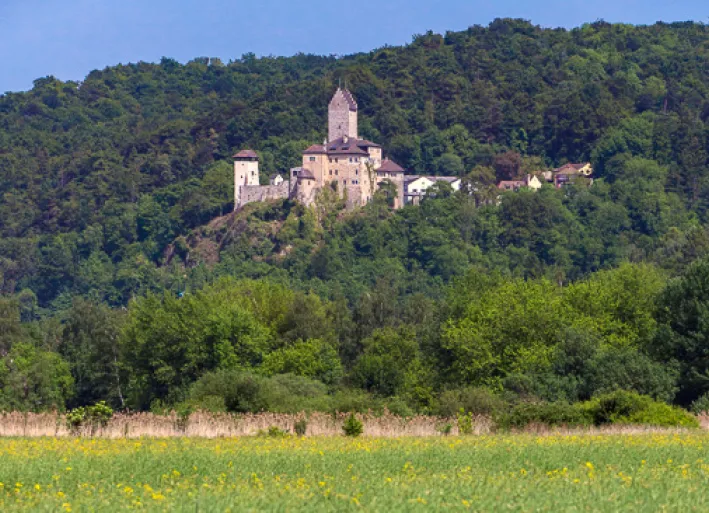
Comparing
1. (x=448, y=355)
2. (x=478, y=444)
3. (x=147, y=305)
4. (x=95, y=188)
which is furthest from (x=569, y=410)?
(x=95, y=188)

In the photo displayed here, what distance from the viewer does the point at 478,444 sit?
1127 inches

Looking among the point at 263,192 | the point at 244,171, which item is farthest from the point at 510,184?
the point at 263,192

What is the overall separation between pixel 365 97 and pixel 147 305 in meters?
136

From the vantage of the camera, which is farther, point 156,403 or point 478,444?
point 156,403

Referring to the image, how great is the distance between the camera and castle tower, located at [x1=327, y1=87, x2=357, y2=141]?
161m

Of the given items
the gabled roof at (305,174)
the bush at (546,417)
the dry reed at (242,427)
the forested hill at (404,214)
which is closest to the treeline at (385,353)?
the bush at (546,417)

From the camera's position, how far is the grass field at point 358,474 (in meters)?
20.1

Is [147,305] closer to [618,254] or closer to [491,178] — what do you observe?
[618,254]

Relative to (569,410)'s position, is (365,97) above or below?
above

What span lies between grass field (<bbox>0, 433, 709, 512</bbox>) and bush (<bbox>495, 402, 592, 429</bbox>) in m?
4.19

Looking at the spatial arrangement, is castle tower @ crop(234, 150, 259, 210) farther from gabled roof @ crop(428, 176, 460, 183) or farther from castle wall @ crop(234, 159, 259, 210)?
gabled roof @ crop(428, 176, 460, 183)

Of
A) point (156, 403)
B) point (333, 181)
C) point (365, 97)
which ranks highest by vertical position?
point (365, 97)

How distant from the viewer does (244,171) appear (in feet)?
499

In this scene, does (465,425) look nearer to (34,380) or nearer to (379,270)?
(34,380)
